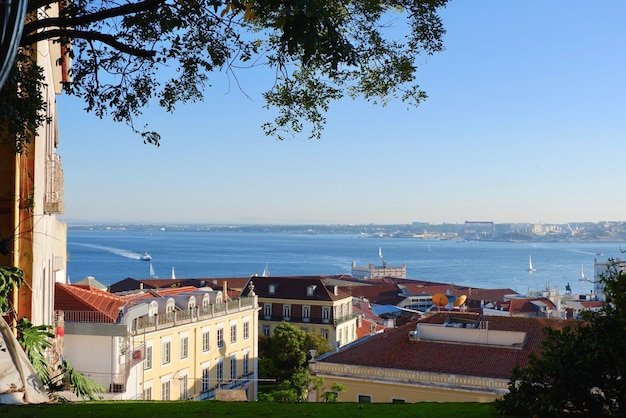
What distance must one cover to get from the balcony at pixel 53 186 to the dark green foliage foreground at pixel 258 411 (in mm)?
3666

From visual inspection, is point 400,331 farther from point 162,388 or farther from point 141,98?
point 141,98

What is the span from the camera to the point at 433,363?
67.2 ft

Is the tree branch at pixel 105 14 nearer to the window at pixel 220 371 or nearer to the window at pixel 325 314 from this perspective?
the window at pixel 220 371

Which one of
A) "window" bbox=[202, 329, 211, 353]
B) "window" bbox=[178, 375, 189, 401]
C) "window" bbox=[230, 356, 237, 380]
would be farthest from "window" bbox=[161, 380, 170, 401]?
"window" bbox=[230, 356, 237, 380]

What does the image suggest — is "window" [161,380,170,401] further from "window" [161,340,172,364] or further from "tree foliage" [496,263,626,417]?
"tree foliage" [496,263,626,417]

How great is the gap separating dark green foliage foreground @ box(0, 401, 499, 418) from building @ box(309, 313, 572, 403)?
9553 mm

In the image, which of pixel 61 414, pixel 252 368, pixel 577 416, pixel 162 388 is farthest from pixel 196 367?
pixel 577 416

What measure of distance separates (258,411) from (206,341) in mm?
21770

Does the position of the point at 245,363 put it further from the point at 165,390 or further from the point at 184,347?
the point at 165,390

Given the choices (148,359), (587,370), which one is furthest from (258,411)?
(148,359)

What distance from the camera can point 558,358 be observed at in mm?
7926

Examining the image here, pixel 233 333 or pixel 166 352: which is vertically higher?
pixel 166 352

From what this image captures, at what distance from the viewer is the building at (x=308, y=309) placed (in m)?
52.1

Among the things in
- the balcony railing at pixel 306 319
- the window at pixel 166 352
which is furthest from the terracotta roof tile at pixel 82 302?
the balcony railing at pixel 306 319
